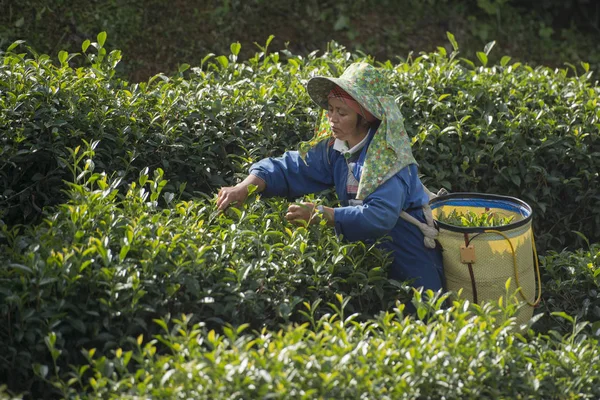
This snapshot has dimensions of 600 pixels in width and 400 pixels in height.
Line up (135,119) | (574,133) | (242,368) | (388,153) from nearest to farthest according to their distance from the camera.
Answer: (242,368) → (388,153) → (135,119) → (574,133)

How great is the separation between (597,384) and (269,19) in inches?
195

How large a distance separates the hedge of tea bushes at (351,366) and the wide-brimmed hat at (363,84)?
927 mm

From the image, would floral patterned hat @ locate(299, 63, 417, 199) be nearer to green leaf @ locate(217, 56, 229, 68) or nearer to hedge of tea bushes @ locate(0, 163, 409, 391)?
hedge of tea bushes @ locate(0, 163, 409, 391)

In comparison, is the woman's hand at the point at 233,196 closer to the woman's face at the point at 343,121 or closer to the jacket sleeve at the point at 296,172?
the jacket sleeve at the point at 296,172

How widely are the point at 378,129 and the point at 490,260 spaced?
72 cm

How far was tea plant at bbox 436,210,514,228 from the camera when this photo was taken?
4.20 metres

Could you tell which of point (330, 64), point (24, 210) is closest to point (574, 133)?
point (330, 64)

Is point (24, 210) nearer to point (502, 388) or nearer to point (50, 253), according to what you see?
point (50, 253)

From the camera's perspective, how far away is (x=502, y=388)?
3215 mm

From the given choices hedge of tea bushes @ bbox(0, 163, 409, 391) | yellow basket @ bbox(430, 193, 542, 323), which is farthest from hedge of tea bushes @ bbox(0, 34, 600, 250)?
yellow basket @ bbox(430, 193, 542, 323)

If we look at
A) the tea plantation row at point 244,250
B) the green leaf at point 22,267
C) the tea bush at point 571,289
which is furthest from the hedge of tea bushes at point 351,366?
the tea bush at point 571,289

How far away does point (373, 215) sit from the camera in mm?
3850

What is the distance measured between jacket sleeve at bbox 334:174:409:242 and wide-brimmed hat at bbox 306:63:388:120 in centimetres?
32

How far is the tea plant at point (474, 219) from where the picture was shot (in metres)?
4.20
